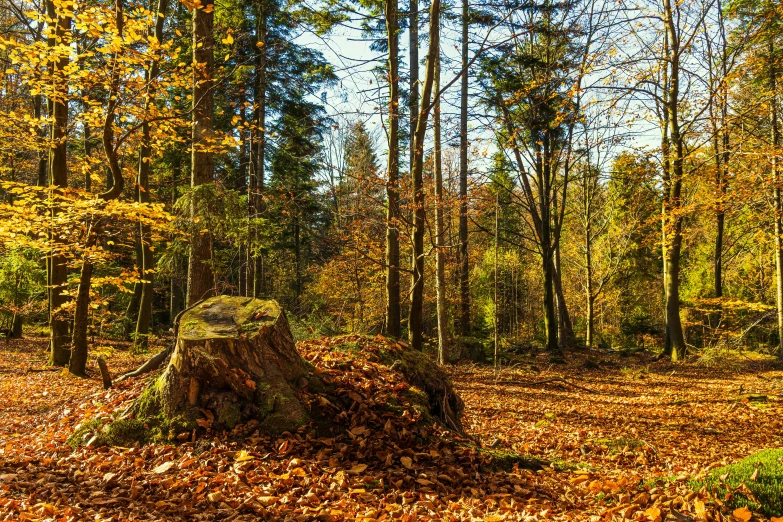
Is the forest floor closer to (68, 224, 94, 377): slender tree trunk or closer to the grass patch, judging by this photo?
the grass patch

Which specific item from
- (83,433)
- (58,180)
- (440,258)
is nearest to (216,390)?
(83,433)

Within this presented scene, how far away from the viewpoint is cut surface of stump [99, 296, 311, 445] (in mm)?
4117

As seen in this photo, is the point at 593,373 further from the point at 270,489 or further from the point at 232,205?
the point at 270,489

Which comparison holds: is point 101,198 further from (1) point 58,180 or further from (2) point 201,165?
(1) point 58,180

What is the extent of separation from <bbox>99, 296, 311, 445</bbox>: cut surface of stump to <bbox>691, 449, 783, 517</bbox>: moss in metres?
3.34

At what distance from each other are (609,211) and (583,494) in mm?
22885

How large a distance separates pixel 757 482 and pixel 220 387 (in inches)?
171

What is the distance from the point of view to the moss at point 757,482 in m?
2.97

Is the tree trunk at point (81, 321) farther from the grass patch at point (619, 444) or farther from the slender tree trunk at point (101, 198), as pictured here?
the grass patch at point (619, 444)

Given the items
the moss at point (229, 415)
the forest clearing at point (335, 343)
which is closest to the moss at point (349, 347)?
the forest clearing at point (335, 343)

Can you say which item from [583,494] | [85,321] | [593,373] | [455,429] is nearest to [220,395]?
[455,429]

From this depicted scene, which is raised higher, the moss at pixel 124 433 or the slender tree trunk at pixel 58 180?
the slender tree trunk at pixel 58 180

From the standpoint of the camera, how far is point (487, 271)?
81.5 feet

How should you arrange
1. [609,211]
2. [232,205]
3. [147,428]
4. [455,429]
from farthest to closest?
[609,211] → [232,205] → [455,429] → [147,428]
